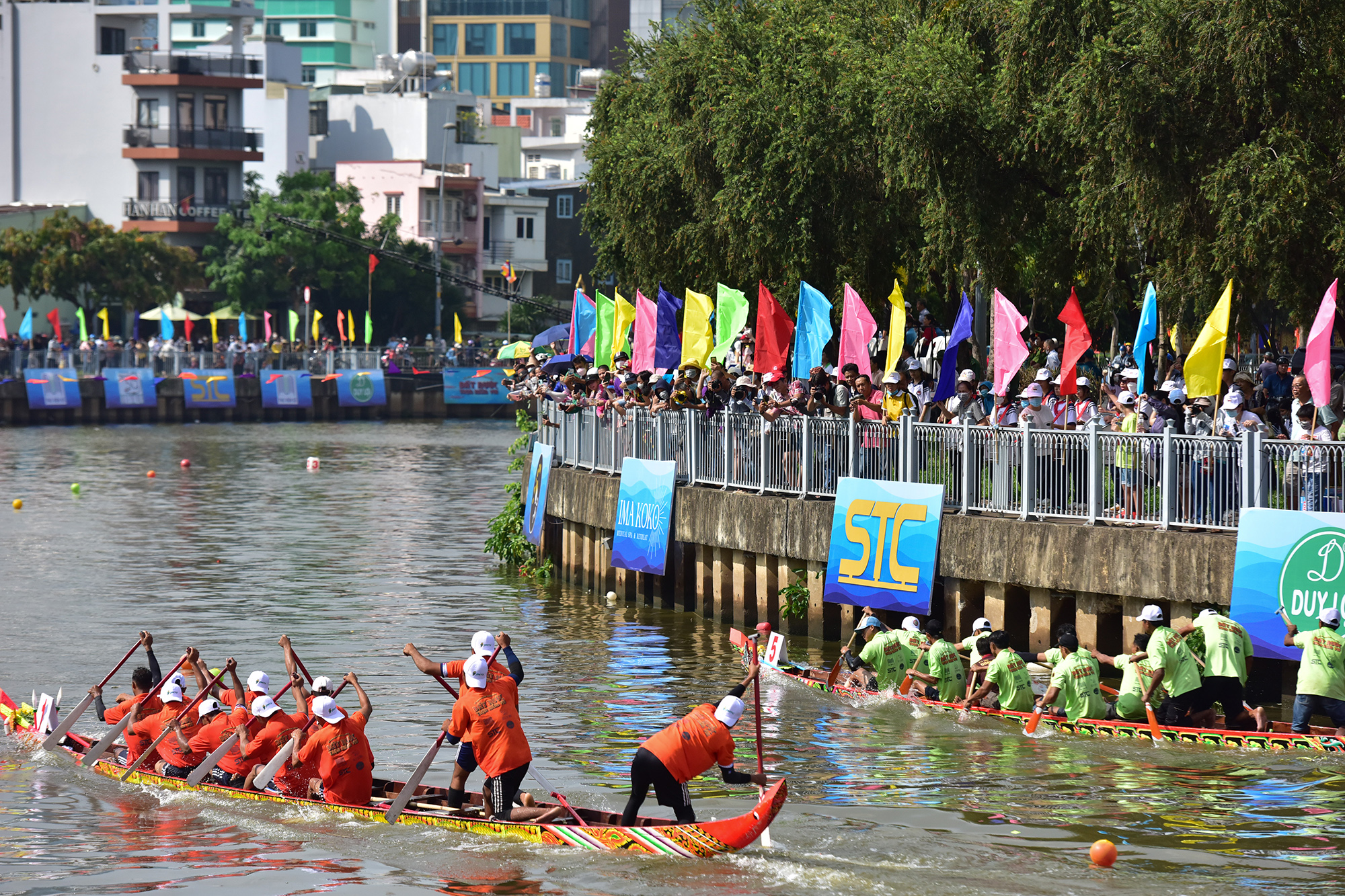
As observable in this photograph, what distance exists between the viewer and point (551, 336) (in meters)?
50.6

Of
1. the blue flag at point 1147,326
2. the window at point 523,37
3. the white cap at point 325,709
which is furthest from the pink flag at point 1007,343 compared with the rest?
the window at point 523,37

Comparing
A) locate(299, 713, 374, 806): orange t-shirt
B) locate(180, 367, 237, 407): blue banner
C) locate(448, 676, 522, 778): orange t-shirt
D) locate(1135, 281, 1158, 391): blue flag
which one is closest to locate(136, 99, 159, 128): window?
locate(180, 367, 237, 407): blue banner

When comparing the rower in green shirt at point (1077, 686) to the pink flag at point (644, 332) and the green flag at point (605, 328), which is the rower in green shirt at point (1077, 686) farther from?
the green flag at point (605, 328)

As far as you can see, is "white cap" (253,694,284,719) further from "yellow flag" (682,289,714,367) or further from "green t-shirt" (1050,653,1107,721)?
"yellow flag" (682,289,714,367)

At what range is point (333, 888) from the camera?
15922 mm

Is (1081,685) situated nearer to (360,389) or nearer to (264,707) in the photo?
(264,707)

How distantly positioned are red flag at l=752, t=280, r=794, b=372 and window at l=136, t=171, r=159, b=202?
75.1 m

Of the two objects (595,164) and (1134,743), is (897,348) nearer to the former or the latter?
(1134,743)

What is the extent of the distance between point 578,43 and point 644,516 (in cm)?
14092

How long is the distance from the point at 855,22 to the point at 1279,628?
17.3 meters

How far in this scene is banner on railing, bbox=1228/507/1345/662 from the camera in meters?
20.1

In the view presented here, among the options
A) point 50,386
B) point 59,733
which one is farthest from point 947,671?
point 50,386

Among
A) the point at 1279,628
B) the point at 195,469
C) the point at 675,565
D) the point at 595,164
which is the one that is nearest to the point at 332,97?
the point at 195,469

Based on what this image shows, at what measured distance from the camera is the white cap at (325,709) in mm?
17172
